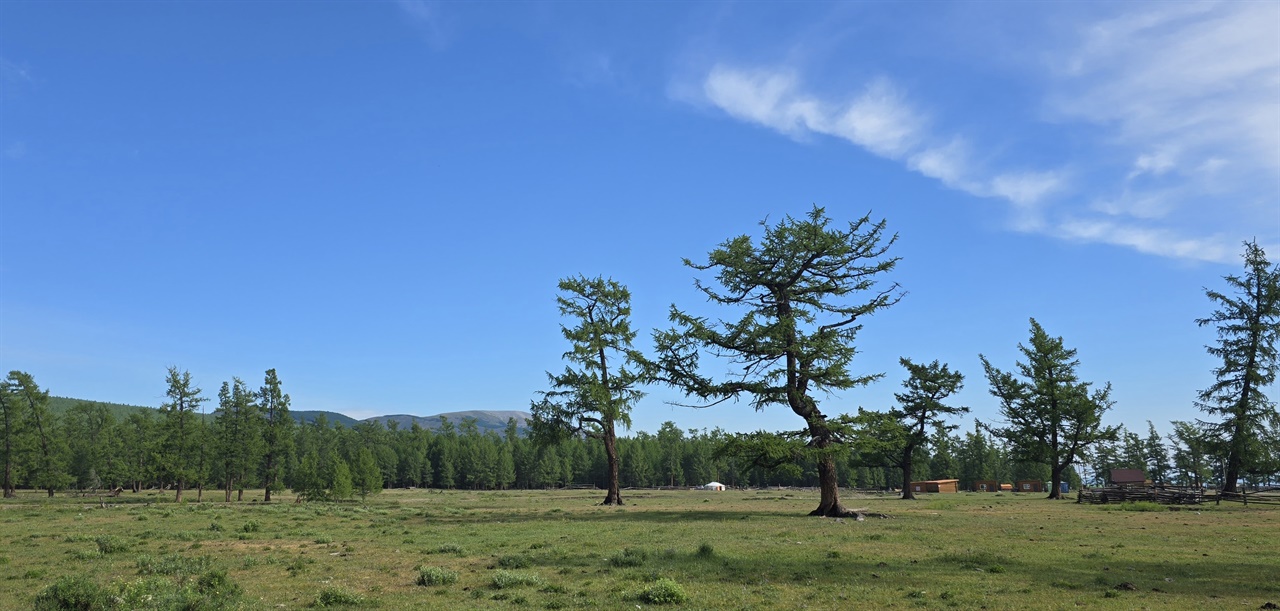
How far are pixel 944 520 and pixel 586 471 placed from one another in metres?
138

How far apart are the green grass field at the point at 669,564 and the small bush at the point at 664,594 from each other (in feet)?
0.09

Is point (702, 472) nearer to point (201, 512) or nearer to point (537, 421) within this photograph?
point (537, 421)

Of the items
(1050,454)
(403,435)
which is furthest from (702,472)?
(1050,454)

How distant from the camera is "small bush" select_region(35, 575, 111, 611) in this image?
10984mm

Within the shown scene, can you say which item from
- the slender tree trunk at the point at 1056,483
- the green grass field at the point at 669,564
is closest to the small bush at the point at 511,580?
the green grass field at the point at 669,564

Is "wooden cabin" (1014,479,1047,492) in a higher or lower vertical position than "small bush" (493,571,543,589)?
lower

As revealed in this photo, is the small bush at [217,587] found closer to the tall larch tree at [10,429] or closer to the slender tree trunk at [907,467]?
the slender tree trunk at [907,467]

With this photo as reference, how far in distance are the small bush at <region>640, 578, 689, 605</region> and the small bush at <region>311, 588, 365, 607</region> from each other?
5.44 m

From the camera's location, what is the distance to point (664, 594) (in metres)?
12.8

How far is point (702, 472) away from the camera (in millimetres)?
160625

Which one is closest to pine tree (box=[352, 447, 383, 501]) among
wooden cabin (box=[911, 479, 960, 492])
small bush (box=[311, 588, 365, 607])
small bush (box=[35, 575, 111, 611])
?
small bush (box=[311, 588, 365, 607])

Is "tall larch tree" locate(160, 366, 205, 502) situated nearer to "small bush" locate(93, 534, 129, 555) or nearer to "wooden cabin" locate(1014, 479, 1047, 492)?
"small bush" locate(93, 534, 129, 555)

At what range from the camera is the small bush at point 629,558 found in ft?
57.3

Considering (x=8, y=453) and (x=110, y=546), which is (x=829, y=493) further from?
(x=8, y=453)
